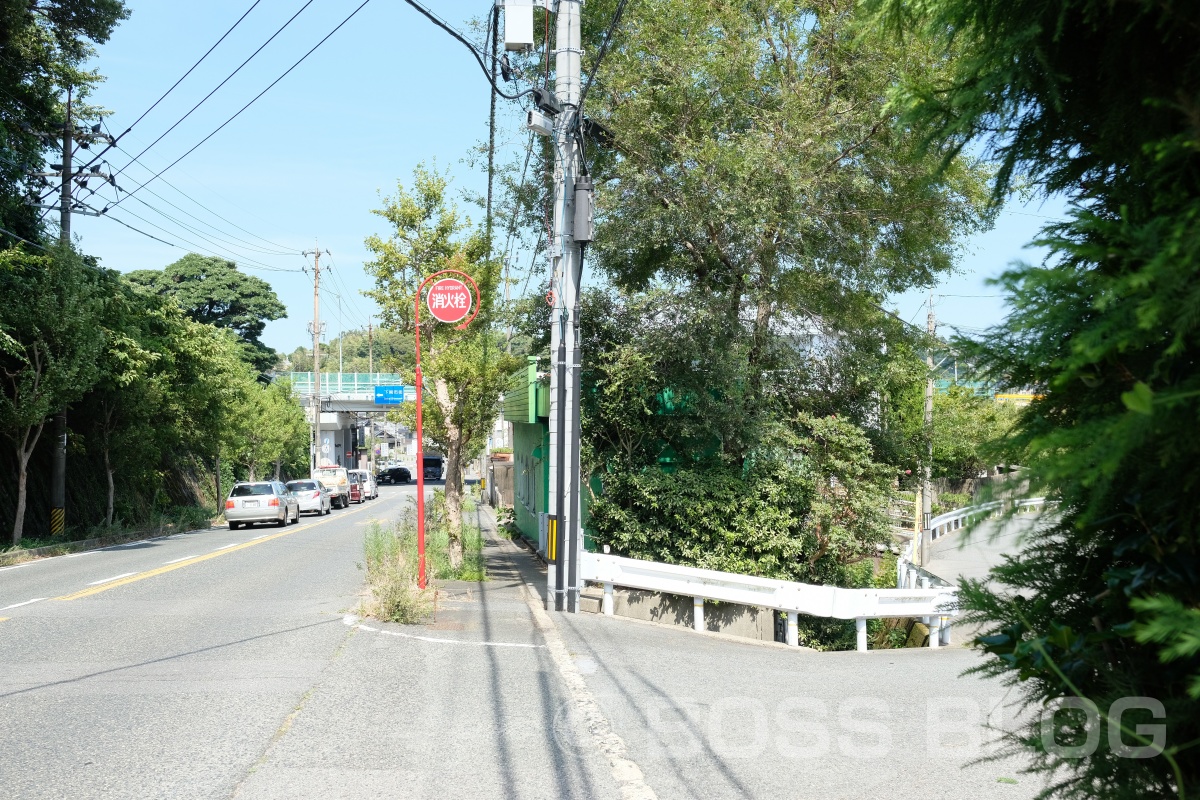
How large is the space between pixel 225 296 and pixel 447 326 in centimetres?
5182

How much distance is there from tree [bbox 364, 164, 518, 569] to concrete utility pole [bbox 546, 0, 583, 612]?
3.64 metres

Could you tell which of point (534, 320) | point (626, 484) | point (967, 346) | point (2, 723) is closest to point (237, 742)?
point (2, 723)

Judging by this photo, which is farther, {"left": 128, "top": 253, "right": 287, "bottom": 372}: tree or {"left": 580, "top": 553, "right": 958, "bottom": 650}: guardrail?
{"left": 128, "top": 253, "right": 287, "bottom": 372}: tree

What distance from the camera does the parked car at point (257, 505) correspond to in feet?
106

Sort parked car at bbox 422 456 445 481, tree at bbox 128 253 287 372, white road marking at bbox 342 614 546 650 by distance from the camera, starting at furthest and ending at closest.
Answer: parked car at bbox 422 456 445 481 → tree at bbox 128 253 287 372 → white road marking at bbox 342 614 546 650

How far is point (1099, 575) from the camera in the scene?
2.57 m

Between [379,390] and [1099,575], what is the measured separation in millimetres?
48579

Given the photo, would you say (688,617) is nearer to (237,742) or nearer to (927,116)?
(237,742)

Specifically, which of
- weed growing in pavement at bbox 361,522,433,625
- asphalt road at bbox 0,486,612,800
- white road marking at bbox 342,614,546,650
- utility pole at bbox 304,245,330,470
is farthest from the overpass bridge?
white road marking at bbox 342,614,546,650

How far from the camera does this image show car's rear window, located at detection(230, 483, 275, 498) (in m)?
32.7

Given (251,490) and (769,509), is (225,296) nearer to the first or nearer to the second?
(251,490)

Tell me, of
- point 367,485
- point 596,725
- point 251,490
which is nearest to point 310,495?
point 251,490

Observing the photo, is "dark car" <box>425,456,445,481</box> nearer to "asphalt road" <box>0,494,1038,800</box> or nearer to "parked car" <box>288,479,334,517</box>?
"parked car" <box>288,479,334,517</box>

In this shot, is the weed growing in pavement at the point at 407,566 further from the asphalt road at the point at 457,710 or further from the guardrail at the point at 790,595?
the guardrail at the point at 790,595
